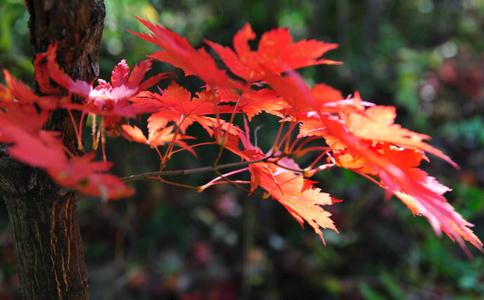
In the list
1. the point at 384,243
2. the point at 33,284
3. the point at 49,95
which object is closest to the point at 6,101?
the point at 49,95

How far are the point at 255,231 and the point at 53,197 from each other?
1758 millimetres

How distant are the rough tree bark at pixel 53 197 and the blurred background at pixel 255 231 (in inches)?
44.8

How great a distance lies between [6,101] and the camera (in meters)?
0.43

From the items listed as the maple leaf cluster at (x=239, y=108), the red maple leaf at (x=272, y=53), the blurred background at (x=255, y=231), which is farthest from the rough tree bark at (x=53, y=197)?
the blurred background at (x=255, y=231)

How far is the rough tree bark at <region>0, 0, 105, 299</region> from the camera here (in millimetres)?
456

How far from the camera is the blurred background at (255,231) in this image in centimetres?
185

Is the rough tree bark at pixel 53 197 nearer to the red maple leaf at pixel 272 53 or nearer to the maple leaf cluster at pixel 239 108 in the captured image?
the maple leaf cluster at pixel 239 108

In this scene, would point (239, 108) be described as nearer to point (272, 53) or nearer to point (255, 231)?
point (272, 53)

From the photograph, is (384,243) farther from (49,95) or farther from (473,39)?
(473,39)

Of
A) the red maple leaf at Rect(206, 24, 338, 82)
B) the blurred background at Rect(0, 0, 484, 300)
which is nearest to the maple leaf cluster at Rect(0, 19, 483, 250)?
the red maple leaf at Rect(206, 24, 338, 82)

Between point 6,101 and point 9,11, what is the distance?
100 cm

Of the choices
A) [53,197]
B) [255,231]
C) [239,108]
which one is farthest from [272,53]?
[255,231]

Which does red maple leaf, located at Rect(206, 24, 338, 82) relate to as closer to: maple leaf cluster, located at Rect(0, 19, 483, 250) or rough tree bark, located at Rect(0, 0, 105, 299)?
maple leaf cluster, located at Rect(0, 19, 483, 250)

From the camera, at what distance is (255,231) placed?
2.21m
